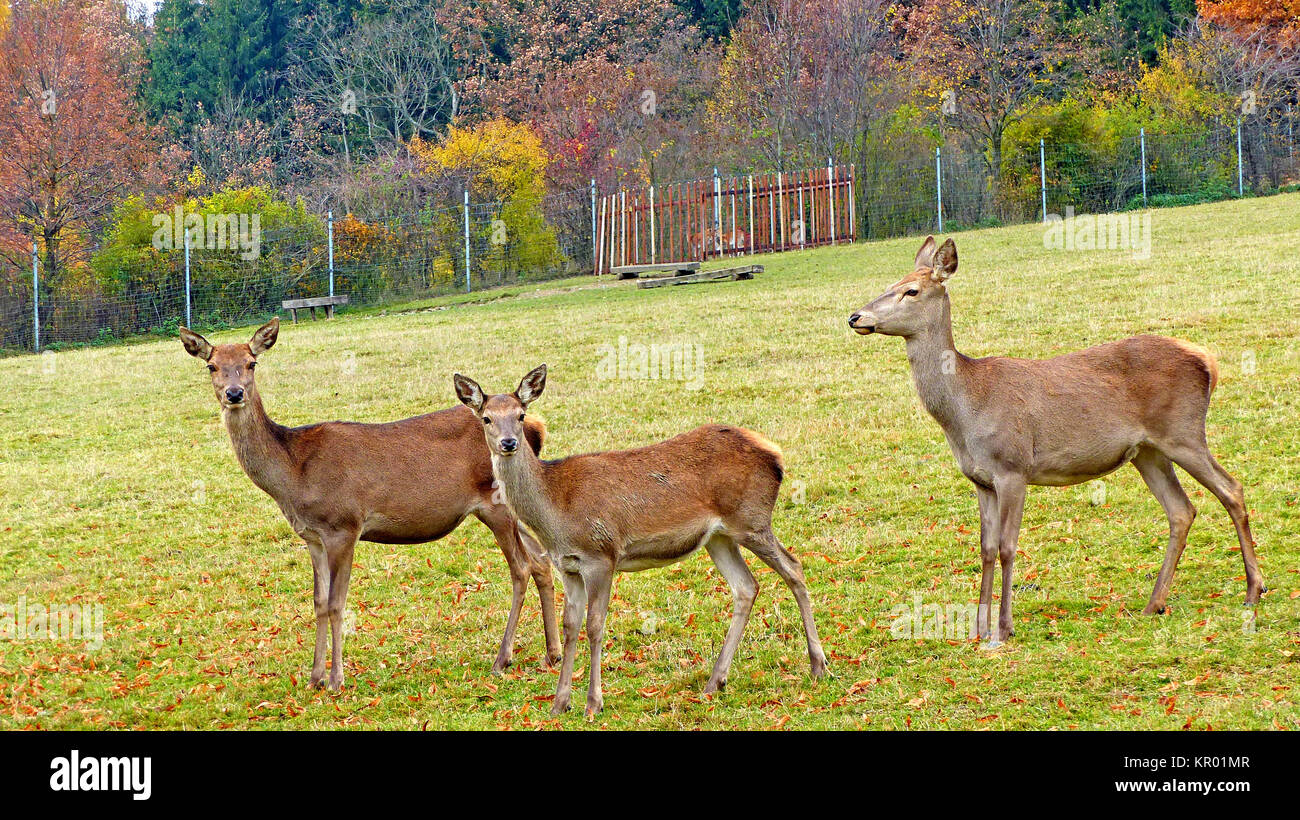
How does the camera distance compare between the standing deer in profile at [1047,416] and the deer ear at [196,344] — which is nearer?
the standing deer in profile at [1047,416]

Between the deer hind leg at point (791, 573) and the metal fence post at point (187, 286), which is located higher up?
the metal fence post at point (187, 286)

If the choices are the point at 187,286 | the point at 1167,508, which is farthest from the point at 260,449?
the point at 187,286

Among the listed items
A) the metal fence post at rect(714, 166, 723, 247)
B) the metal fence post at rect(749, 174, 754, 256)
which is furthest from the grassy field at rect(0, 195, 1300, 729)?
the metal fence post at rect(749, 174, 754, 256)

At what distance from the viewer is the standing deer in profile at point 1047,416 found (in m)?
8.41

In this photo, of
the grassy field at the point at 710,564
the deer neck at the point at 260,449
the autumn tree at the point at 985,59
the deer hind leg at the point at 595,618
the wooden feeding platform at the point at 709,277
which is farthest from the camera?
the autumn tree at the point at 985,59

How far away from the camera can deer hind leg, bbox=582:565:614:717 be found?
24.7 feet

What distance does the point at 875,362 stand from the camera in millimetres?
17859

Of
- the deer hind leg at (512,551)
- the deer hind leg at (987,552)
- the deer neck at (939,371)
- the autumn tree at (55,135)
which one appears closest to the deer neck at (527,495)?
the deer hind leg at (512,551)

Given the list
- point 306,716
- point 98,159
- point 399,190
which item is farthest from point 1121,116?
point 306,716

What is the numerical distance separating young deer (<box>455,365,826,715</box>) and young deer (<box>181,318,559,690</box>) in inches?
35.7

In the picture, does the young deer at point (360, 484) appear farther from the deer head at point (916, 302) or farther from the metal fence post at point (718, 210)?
the metal fence post at point (718, 210)

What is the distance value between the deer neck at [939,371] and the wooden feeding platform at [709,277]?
737 inches

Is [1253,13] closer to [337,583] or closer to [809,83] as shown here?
[809,83]

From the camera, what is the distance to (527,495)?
7664mm
